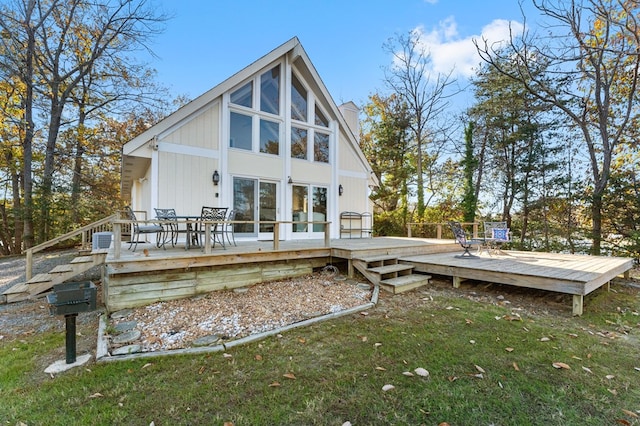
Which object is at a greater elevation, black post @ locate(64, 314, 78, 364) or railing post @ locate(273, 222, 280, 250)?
railing post @ locate(273, 222, 280, 250)

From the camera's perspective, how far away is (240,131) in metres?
8.34

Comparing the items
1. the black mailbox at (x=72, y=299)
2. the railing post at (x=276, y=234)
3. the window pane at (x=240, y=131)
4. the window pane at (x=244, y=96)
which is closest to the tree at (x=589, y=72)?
the window pane at (x=244, y=96)

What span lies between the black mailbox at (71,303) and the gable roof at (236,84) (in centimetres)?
452

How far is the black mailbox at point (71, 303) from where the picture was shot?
2.99 m

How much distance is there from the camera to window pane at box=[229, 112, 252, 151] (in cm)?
818

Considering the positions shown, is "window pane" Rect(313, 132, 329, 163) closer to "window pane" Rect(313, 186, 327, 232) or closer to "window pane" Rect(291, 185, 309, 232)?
"window pane" Rect(313, 186, 327, 232)

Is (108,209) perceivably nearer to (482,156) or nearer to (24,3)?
(24,3)

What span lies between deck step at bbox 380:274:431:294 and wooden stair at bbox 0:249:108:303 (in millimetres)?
5092

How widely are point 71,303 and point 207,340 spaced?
58.1 inches

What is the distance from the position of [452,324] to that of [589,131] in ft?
41.0

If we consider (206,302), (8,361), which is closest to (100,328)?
(8,361)

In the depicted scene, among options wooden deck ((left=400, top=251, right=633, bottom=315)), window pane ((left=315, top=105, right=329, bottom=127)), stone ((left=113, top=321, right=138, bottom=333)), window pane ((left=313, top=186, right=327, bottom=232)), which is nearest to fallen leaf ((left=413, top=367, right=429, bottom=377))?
wooden deck ((left=400, top=251, right=633, bottom=315))

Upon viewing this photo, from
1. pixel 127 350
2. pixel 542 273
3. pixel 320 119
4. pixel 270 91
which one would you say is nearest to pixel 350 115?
pixel 320 119

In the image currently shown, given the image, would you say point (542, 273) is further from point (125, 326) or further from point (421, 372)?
point (125, 326)
